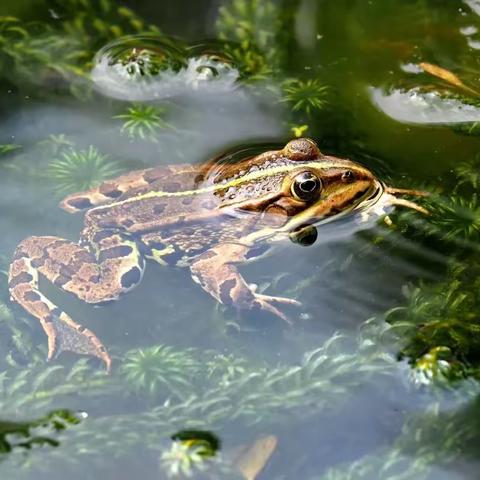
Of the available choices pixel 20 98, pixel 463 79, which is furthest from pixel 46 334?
pixel 463 79

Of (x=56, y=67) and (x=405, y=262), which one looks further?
(x=56, y=67)

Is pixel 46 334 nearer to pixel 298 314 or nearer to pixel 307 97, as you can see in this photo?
pixel 298 314

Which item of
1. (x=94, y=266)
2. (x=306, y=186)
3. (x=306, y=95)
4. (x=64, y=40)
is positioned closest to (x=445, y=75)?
(x=306, y=95)

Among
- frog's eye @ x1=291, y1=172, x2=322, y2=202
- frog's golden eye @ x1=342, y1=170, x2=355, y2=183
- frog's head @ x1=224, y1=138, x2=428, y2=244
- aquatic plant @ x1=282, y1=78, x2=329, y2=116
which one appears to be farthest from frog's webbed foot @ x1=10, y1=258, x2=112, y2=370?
aquatic plant @ x1=282, y1=78, x2=329, y2=116

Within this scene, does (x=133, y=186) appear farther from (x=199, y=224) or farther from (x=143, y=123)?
(x=143, y=123)

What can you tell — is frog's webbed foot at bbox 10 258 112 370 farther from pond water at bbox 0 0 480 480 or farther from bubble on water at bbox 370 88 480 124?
bubble on water at bbox 370 88 480 124

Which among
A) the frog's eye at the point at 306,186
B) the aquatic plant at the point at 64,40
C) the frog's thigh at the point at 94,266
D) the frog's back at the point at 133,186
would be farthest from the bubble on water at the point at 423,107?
the frog's thigh at the point at 94,266
